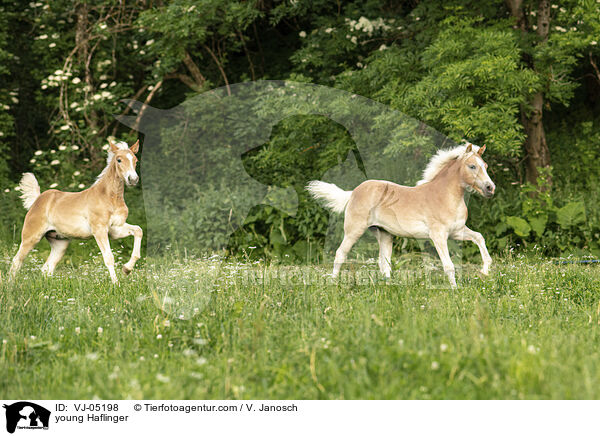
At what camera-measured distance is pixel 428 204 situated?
5910mm

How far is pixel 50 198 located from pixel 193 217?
3.36 m

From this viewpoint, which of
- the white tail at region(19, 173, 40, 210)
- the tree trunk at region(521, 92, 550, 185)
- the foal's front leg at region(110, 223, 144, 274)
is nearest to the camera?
the foal's front leg at region(110, 223, 144, 274)

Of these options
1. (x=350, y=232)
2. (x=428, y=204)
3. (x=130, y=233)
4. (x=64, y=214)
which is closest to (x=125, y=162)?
(x=130, y=233)

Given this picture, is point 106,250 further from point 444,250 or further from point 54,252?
point 444,250

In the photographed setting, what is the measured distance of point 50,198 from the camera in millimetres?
6523

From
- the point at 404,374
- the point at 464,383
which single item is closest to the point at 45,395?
the point at 404,374

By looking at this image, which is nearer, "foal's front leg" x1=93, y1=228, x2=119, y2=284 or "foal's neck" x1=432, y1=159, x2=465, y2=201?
"foal's neck" x1=432, y1=159, x2=465, y2=201

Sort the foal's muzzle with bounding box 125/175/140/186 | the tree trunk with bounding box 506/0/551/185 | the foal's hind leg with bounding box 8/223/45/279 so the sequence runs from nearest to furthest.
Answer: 1. the foal's muzzle with bounding box 125/175/140/186
2. the foal's hind leg with bounding box 8/223/45/279
3. the tree trunk with bounding box 506/0/551/185

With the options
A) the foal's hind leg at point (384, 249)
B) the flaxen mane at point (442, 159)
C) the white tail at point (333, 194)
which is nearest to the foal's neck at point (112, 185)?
the white tail at point (333, 194)

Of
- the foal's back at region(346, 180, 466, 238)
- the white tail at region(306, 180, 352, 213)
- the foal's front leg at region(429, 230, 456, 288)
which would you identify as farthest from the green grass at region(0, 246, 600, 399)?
the white tail at region(306, 180, 352, 213)
